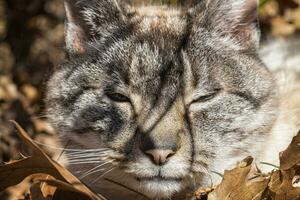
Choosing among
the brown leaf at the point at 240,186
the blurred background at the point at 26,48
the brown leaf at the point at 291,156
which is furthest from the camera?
the blurred background at the point at 26,48

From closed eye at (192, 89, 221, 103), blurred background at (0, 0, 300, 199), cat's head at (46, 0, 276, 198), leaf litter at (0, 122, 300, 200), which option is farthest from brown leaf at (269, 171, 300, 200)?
blurred background at (0, 0, 300, 199)

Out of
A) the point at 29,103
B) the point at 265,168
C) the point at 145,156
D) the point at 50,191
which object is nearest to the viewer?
the point at 145,156

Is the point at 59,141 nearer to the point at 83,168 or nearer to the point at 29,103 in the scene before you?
the point at 83,168

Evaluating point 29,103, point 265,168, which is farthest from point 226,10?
point 29,103

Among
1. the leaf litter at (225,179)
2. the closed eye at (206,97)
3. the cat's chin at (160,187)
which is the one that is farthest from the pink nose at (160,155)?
the closed eye at (206,97)

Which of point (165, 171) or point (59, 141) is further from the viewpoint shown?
point (59, 141)

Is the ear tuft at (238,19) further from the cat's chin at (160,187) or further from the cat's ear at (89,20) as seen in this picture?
the cat's chin at (160,187)

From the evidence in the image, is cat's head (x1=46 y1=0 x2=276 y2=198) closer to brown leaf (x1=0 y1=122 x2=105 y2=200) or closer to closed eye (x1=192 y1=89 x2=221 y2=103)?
closed eye (x1=192 y1=89 x2=221 y2=103)
